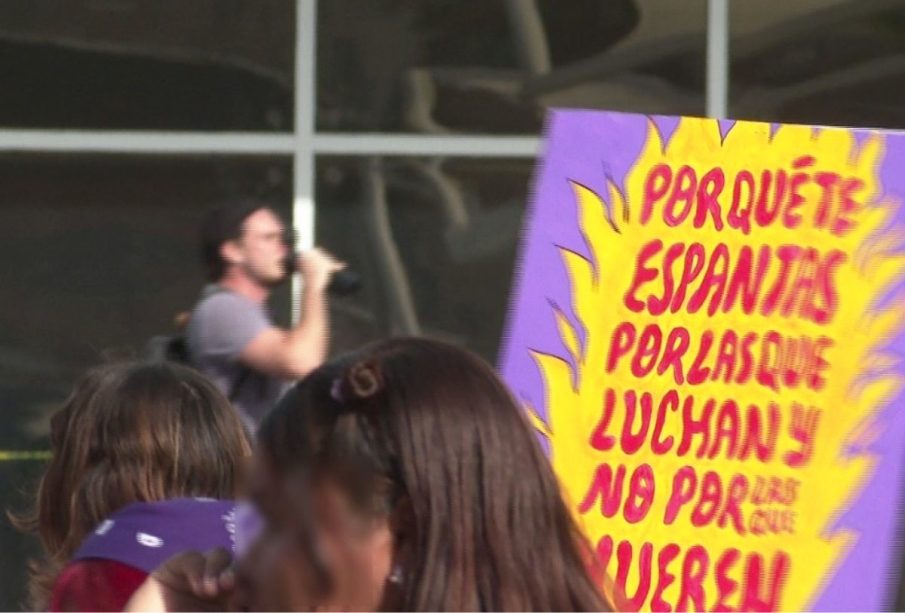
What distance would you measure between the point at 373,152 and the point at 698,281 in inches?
137

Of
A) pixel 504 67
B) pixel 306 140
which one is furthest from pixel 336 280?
pixel 504 67

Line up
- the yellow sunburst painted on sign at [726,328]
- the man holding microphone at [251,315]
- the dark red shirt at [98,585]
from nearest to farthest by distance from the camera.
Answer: the dark red shirt at [98,585] < the yellow sunburst painted on sign at [726,328] < the man holding microphone at [251,315]

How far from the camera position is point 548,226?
322 cm

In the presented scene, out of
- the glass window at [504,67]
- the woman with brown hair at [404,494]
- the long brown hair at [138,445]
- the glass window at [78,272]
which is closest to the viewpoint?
the woman with brown hair at [404,494]

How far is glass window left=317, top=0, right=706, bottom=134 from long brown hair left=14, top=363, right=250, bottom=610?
13.2ft

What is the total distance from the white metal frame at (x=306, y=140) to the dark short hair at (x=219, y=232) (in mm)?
1735

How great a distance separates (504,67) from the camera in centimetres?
665

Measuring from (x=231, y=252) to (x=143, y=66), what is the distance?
79.3 inches

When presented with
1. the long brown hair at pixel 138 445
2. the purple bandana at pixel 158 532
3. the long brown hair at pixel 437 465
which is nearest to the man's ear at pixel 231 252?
the long brown hair at pixel 138 445

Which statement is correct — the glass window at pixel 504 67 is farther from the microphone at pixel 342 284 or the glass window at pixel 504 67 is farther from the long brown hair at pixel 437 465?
the long brown hair at pixel 437 465

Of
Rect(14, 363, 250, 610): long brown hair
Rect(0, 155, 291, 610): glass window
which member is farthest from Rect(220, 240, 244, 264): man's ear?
Rect(14, 363, 250, 610): long brown hair

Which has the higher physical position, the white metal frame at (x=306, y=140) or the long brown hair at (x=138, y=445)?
the white metal frame at (x=306, y=140)

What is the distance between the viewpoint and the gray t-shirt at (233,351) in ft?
15.2

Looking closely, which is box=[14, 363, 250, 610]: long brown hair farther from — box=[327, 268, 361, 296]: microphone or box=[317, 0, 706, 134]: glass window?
box=[317, 0, 706, 134]: glass window
